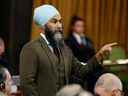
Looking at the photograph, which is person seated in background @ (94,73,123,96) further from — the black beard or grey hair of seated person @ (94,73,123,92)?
the black beard

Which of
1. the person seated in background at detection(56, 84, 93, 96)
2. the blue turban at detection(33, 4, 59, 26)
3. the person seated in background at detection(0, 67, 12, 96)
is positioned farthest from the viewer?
the blue turban at detection(33, 4, 59, 26)

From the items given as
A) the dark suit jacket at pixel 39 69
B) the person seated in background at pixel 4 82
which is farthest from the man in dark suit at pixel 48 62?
the person seated in background at pixel 4 82

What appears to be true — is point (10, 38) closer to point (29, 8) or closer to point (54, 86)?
point (29, 8)

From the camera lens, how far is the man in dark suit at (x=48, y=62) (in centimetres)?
538

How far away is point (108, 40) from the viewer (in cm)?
1032

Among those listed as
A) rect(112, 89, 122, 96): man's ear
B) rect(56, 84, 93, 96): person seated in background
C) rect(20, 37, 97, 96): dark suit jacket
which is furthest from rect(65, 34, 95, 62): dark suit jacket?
rect(56, 84, 93, 96): person seated in background

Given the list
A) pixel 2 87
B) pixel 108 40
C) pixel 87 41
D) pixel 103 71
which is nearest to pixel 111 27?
pixel 108 40

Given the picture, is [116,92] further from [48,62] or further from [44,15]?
[44,15]

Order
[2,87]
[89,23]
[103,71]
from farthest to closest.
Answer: [89,23] → [103,71] → [2,87]

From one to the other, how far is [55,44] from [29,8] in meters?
3.68

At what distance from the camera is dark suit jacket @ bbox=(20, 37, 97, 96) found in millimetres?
5367

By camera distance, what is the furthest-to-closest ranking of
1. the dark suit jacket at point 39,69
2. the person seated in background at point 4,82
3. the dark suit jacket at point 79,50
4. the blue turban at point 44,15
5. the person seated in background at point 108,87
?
1. the dark suit jacket at point 79,50
2. the blue turban at point 44,15
3. the dark suit jacket at point 39,69
4. the person seated in background at point 108,87
5. the person seated in background at point 4,82

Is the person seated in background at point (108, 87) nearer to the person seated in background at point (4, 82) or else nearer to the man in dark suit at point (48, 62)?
the man in dark suit at point (48, 62)

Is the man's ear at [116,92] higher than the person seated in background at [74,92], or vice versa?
the person seated in background at [74,92]
